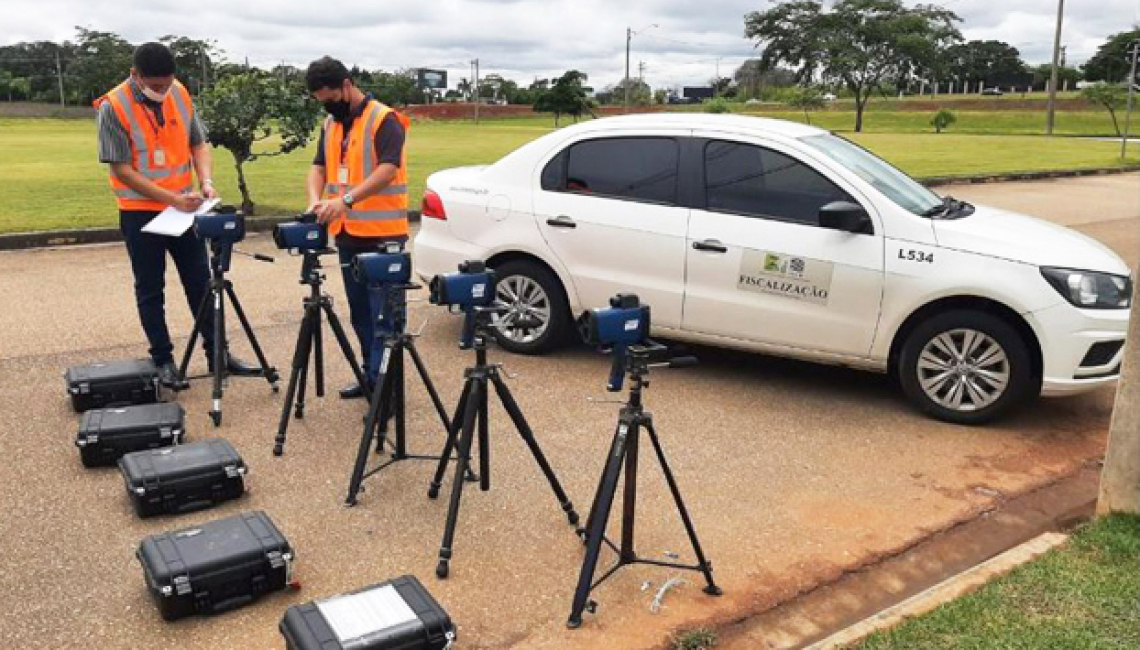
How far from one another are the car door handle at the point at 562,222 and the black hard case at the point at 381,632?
3541 millimetres

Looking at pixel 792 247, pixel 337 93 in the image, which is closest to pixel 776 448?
pixel 792 247

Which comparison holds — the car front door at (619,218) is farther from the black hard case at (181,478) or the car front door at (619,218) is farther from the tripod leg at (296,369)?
the black hard case at (181,478)

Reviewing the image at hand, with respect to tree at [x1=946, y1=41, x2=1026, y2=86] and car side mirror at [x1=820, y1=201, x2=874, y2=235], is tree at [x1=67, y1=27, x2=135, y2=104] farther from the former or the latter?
tree at [x1=946, y1=41, x2=1026, y2=86]

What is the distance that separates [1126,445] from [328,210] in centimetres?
399

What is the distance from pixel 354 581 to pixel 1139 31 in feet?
291

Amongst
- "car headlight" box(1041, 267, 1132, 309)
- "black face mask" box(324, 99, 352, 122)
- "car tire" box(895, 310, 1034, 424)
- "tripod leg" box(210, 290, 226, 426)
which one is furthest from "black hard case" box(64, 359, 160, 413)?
"car headlight" box(1041, 267, 1132, 309)

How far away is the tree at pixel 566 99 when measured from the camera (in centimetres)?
6109

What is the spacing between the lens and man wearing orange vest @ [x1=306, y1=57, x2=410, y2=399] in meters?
5.09

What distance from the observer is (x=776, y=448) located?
200 inches

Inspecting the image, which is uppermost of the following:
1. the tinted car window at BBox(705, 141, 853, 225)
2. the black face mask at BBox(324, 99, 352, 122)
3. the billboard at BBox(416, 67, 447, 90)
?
the billboard at BBox(416, 67, 447, 90)

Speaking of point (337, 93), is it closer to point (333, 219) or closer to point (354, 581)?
point (333, 219)

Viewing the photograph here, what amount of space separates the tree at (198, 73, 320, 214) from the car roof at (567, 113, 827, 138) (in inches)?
277

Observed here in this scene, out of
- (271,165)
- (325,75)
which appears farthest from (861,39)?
(325,75)

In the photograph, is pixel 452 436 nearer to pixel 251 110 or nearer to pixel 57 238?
pixel 57 238
